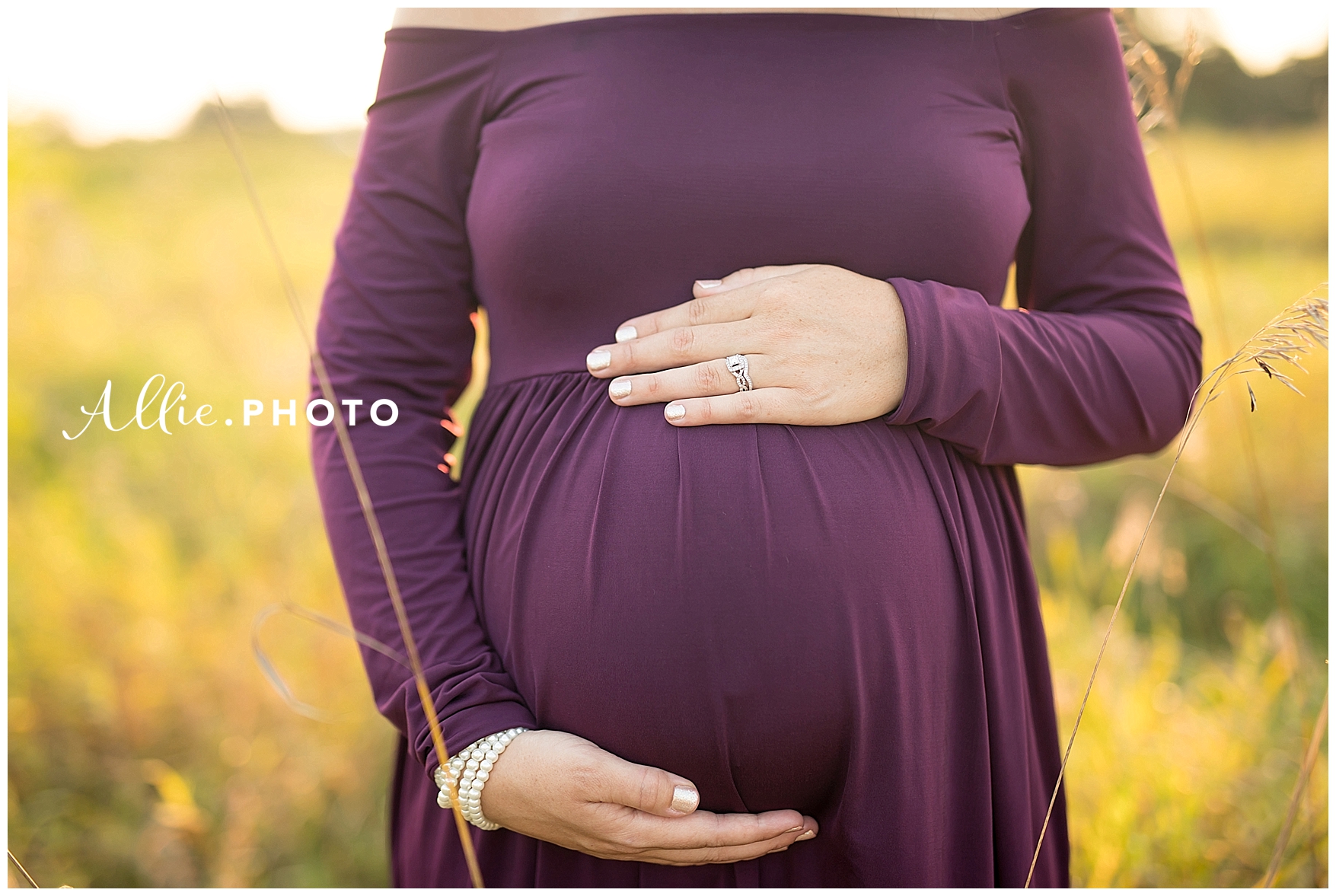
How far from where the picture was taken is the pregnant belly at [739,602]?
2.82 ft

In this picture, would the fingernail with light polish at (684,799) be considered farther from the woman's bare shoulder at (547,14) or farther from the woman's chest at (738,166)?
the woman's bare shoulder at (547,14)

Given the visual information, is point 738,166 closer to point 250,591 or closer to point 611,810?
point 611,810

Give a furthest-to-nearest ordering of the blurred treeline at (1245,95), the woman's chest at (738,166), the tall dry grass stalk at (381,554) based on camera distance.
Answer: the blurred treeline at (1245,95), the woman's chest at (738,166), the tall dry grass stalk at (381,554)

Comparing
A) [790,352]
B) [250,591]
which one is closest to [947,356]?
[790,352]

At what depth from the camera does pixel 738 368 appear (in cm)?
89

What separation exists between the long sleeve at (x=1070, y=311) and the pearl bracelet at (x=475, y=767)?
0.56m

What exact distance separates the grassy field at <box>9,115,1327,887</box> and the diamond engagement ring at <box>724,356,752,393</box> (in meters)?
0.90

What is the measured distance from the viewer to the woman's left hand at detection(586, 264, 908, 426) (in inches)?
34.9

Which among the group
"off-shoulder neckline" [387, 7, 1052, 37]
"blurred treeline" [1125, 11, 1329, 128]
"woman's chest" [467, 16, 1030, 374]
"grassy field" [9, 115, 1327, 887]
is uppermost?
"blurred treeline" [1125, 11, 1329, 128]

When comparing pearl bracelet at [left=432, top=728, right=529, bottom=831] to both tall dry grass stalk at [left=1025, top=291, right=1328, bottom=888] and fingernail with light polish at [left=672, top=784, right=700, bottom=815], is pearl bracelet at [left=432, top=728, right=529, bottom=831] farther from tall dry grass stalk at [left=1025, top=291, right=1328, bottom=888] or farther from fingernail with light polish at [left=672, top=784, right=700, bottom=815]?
tall dry grass stalk at [left=1025, top=291, right=1328, bottom=888]

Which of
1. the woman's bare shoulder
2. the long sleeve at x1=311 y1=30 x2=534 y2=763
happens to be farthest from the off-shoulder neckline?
the long sleeve at x1=311 y1=30 x2=534 y2=763

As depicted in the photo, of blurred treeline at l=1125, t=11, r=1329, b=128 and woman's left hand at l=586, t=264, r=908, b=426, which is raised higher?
blurred treeline at l=1125, t=11, r=1329, b=128

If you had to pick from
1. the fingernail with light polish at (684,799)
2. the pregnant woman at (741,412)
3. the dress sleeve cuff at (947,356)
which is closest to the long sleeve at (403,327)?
the pregnant woman at (741,412)

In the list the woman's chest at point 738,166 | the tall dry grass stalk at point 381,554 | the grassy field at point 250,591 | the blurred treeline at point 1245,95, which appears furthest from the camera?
the blurred treeline at point 1245,95
